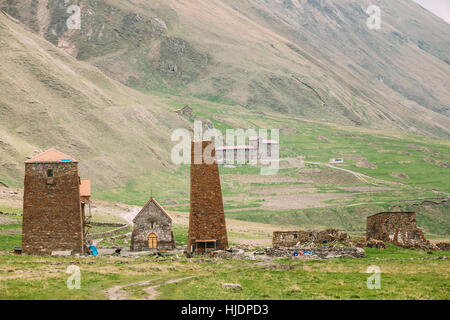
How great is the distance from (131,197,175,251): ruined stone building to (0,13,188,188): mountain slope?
203ft

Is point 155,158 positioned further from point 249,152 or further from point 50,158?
point 50,158

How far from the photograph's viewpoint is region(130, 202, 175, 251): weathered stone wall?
163 ft

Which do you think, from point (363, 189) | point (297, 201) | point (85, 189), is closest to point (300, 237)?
point (85, 189)

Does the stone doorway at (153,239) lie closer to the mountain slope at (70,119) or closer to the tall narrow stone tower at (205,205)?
the tall narrow stone tower at (205,205)

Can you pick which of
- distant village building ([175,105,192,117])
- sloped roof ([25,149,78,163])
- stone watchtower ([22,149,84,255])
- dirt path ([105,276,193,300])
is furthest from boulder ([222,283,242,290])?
distant village building ([175,105,192,117])

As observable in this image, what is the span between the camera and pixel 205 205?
148 feet

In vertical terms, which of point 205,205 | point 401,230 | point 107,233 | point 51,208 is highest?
point 205,205

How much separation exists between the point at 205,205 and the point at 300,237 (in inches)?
305

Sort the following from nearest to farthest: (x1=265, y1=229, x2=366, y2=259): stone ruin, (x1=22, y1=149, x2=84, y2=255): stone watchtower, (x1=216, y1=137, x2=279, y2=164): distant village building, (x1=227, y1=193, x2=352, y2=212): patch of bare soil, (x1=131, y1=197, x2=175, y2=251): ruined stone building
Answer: (x1=265, y1=229, x2=366, y2=259): stone ruin < (x1=22, y1=149, x2=84, y2=255): stone watchtower < (x1=131, y1=197, x2=175, y2=251): ruined stone building < (x1=227, y1=193, x2=352, y2=212): patch of bare soil < (x1=216, y1=137, x2=279, y2=164): distant village building

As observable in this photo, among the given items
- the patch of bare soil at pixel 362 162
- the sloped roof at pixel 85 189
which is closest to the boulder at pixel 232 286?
the sloped roof at pixel 85 189

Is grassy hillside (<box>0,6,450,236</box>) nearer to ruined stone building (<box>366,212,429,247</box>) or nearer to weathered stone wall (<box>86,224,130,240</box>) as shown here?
weathered stone wall (<box>86,224,130,240</box>)

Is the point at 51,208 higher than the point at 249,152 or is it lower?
lower
